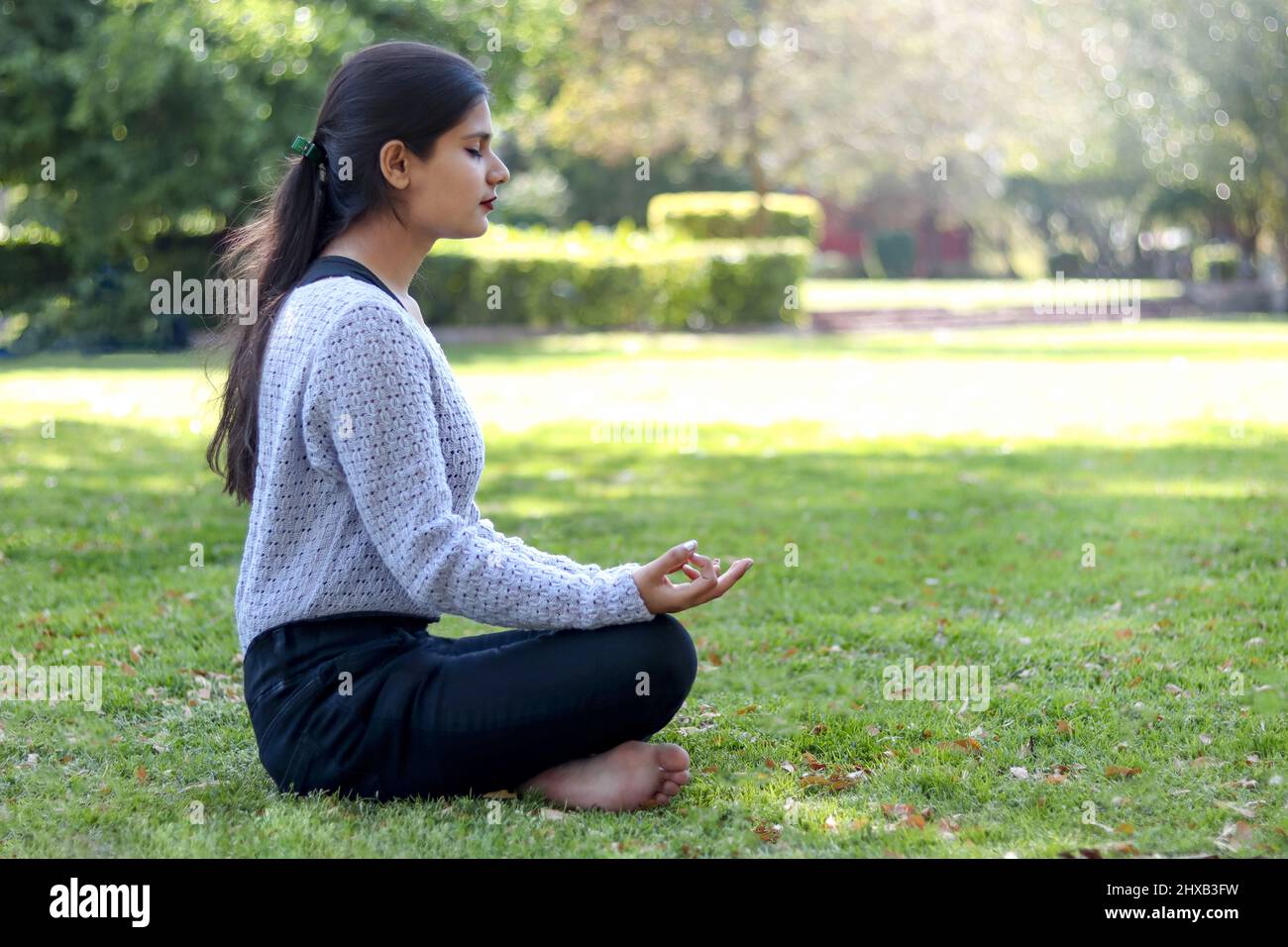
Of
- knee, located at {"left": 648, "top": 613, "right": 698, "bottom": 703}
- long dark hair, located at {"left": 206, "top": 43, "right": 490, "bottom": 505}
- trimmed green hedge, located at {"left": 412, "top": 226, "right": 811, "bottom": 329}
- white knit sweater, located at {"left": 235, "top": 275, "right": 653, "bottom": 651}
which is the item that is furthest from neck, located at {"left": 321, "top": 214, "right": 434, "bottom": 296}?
trimmed green hedge, located at {"left": 412, "top": 226, "right": 811, "bottom": 329}

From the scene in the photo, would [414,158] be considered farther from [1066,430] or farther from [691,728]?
[1066,430]

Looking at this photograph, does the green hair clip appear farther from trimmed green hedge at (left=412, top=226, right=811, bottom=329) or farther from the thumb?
trimmed green hedge at (left=412, top=226, right=811, bottom=329)

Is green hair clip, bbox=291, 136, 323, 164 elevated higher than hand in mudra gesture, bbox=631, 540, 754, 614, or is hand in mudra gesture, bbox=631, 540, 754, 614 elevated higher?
green hair clip, bbox=291, 136, 323, 164

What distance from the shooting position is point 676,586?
3.31m

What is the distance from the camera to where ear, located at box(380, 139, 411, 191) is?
3.34m

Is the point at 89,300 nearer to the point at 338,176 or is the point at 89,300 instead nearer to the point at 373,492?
the point at 338,176

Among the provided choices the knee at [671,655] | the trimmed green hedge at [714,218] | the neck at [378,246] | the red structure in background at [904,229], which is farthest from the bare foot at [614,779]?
the red structure in background at [904,229]

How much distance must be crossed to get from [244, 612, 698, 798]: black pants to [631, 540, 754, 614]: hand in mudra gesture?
11 cm

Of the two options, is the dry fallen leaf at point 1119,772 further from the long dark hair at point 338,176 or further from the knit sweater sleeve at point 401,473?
the long dark hair at point 338,176

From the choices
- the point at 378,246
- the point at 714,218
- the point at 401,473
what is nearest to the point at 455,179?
the point at 378,246

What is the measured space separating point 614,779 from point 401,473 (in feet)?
3.03

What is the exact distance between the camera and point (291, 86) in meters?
18.4
